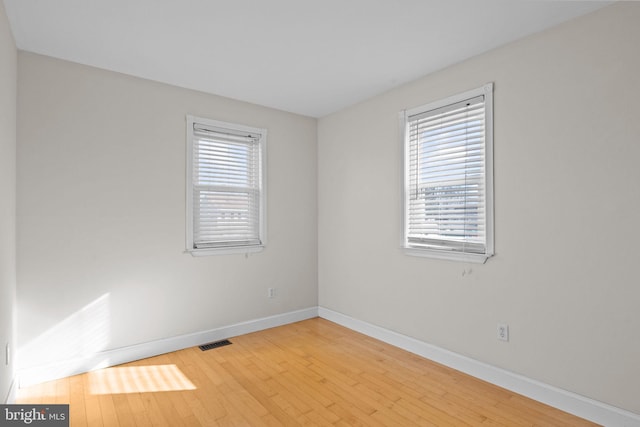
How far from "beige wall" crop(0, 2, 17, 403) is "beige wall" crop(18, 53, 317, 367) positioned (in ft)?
0.58

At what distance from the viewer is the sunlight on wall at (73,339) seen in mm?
2695

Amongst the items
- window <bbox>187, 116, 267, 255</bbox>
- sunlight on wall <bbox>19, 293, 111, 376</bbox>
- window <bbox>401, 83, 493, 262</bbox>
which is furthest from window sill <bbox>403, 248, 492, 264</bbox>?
sunlight on wall <bbox>19, 293, 111, 376</bbox>

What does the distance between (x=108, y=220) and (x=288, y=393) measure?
2.17 metres

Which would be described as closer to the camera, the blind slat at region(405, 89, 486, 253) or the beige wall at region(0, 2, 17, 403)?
the beige wall at region(0, 2, 17, 403)

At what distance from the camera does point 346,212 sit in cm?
412

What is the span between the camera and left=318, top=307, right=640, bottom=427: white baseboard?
2098 mm

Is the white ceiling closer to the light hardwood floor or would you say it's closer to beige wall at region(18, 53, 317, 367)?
beige wall at region(18, 53, 317, 367)

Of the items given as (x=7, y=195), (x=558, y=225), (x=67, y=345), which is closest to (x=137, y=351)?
(x=67, y=345)

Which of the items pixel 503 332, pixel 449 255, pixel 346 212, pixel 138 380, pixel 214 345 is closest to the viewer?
pixel 503 332

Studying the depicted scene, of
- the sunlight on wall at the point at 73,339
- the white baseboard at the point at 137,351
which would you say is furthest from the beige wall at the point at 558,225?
the sunlight on wall at the point at 73,339

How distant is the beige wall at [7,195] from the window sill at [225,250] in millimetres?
1392

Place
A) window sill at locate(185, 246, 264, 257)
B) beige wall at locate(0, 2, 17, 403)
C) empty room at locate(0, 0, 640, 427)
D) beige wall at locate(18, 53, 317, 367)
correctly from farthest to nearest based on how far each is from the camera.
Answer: window sill at locate(185, 246, 264, 257) < beige wall at locate(18, 53, 317, 367) < empty room at locate(0, 0, 640, 427) < beige wall at locate(0, 2, 17, 403)

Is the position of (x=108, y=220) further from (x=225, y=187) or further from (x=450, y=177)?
(x=450, y=177)

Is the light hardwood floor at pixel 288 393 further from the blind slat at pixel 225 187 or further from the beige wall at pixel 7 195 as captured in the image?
the blind slat at pixel 225 187
